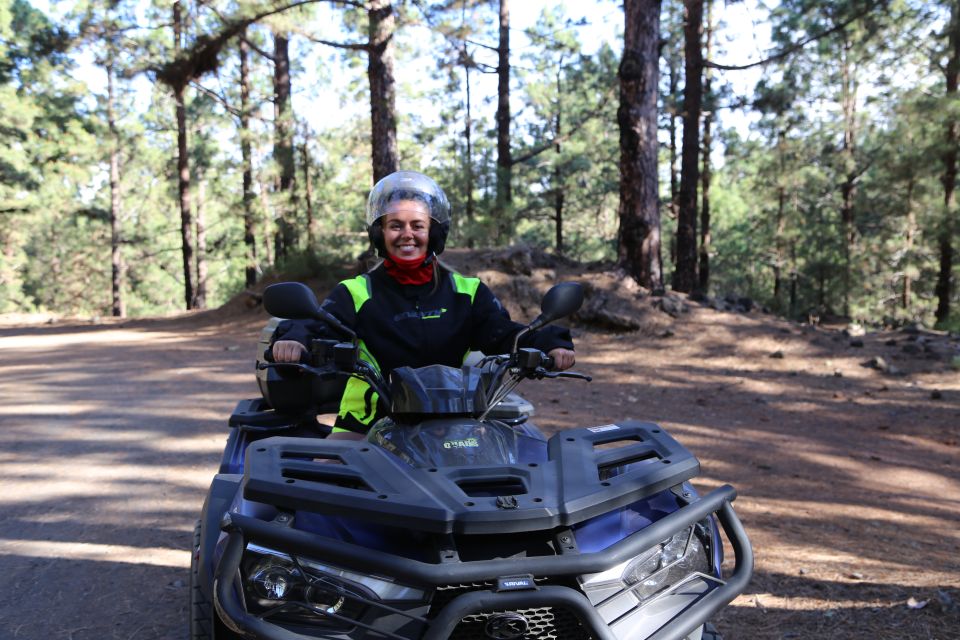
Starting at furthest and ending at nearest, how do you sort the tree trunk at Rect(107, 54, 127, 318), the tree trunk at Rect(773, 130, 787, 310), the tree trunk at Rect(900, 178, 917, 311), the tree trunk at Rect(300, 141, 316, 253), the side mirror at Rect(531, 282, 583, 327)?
the tree trunk at Rect(107, 54, 127, 318) < the tree trunk at Rect(773, 130, 787, 310) < the tree trunk at Rect(900, 178, 917, 311) < the tree trunk at Rect(300, 141, 316, 253) < the side mirror at Rect(531, 282, 583, 327)

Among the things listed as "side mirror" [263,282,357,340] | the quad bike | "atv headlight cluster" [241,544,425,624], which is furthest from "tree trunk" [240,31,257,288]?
"atv headlight cluster" [241,544,425,624]

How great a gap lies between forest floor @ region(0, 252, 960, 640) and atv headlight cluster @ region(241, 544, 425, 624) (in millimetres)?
1770

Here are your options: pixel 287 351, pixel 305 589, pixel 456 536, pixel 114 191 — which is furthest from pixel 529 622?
pixel 114 191

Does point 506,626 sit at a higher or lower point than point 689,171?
lower

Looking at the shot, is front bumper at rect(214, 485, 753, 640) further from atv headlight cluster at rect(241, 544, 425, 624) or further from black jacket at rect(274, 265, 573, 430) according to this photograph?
black jacket at rect(274, 265, 573, 430)

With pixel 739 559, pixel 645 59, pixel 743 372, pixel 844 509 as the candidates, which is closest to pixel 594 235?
pixel 645 59

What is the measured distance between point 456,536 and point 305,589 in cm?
39

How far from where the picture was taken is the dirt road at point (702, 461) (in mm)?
3373

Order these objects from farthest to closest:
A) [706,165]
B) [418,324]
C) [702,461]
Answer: [706,165] < [702,461] < [418,324]

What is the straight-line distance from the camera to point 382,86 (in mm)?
13305

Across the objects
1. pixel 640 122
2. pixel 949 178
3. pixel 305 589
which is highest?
pixel 640 122

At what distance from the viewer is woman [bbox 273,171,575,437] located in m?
2.82

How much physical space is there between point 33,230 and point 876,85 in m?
49.4

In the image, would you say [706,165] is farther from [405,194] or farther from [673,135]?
[405,194]
